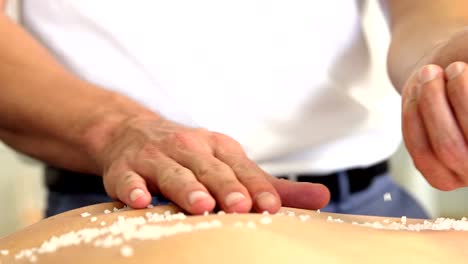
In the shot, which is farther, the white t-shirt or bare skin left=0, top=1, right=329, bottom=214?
the white t-shirt

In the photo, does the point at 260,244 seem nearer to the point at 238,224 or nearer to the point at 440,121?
the point at 238,224

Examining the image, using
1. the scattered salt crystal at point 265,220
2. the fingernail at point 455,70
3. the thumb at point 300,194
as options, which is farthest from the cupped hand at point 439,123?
the scattered salt crystal at point 265,220

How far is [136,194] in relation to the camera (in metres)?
0.67

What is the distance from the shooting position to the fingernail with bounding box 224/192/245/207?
62 cm

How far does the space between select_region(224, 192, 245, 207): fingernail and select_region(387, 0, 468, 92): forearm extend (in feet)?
1.07

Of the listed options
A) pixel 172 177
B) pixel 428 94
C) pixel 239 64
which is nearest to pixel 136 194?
pixel 172 177

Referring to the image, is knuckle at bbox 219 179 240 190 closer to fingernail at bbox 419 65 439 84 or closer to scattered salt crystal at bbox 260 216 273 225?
scattered salt crystal at bbox 260 216 273 225

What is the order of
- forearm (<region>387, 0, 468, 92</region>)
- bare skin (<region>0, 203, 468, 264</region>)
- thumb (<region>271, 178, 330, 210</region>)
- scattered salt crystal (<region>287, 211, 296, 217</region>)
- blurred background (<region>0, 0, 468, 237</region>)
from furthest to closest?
blurred background (<region>0, 0, 468, 237</region>)
forearm (<region>387, 0, 468, 92</region>)
thumb (<region>271, 178, 330, 210</region>)
scattered salt crystal (<region>287, 211, 296, 217</region>)
bare skin (<region>0, 203, 468, 264</region>)

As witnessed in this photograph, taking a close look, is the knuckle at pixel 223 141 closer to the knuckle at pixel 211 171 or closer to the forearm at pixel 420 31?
the knuckle at pixel 211 171

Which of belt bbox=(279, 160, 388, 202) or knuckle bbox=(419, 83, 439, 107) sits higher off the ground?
knuckle bbox=(419, 83, 439, 107)

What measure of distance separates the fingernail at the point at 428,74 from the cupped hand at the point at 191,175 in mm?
149

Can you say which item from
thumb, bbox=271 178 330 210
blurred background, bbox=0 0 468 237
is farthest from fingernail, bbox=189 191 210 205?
blurred background, bbox=0 0 468 237

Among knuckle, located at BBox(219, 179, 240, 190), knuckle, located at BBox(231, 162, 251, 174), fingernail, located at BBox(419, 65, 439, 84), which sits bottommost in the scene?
knuckle, located at BBox(231, 162, 251, 174)

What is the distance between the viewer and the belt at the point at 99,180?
1.03 meters
